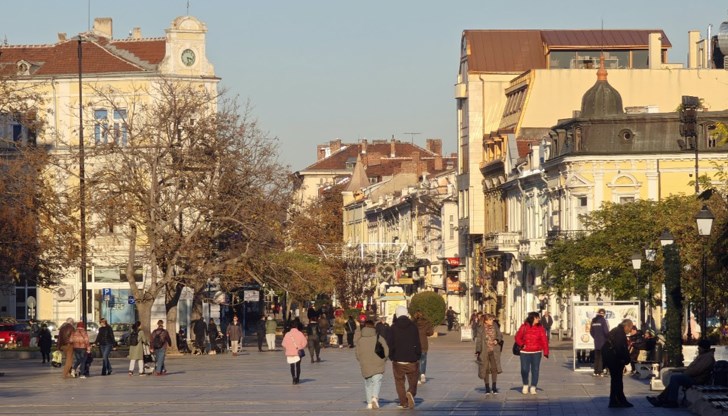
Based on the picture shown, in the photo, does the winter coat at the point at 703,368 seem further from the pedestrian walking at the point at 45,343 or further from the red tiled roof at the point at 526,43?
the red tiled roof at the point at 526,43

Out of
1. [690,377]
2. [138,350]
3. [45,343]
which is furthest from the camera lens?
[45,343]

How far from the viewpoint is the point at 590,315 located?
4219 centimetres

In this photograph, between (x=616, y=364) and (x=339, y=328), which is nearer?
(x=616, y=364)

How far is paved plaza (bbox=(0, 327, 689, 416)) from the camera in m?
28.4

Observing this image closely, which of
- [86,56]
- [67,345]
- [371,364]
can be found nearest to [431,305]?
[86,56]

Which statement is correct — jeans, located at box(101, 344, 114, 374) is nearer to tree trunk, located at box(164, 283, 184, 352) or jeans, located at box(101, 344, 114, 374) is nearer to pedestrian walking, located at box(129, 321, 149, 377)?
pedestrian walking, located at box(129, 321, 149, 377)

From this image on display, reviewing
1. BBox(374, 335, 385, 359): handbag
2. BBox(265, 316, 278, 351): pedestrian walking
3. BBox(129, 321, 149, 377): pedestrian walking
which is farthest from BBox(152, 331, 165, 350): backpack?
BBox(265, 316, 278, 351): pedestrian walking

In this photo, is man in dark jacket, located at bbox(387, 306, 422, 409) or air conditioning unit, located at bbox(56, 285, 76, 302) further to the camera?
air conditioning unit, located at bbox(56, 285, 76, 302)

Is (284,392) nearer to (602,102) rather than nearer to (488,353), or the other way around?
(488,353)

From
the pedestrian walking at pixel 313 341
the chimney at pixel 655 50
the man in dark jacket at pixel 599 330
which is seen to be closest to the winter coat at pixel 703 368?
the man in dark jacket at pixel 599 330

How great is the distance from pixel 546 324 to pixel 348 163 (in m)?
116

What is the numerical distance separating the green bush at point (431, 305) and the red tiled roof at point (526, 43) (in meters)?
13.4

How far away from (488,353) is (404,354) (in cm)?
390

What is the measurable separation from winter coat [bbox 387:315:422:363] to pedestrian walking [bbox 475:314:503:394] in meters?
3.71
